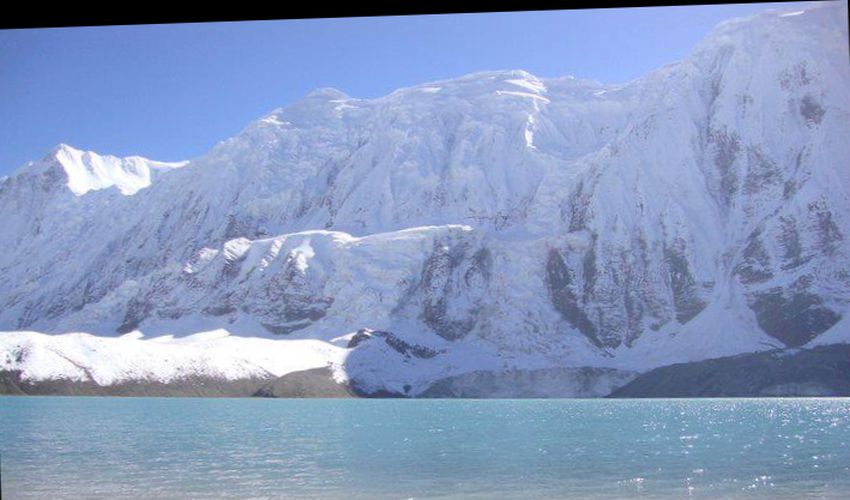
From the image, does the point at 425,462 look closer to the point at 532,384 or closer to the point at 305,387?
the point at 305,387

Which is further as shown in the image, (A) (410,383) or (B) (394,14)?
(A) (410,383)

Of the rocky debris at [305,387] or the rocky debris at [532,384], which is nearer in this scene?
the rocky debris at [305,387]

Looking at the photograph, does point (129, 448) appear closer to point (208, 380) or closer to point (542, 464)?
point (542, 464)

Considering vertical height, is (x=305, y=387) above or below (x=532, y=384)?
above

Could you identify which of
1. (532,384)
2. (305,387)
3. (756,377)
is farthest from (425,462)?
(532,384)

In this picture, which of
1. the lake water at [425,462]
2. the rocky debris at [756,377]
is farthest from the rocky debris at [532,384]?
the lake water at [425,462]

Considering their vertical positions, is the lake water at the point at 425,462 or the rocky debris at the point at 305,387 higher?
the rocky debris at the point at 305,387

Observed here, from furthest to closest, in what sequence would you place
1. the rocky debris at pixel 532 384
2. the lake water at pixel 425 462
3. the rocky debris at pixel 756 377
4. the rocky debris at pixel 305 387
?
the rocky debris at pixel 532 384, the rocky debris at pixel 756 377, the rocky debris at pixel 305 387, the lake water at pixel 425 462

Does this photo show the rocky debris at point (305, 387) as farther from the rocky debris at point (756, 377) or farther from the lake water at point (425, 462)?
the lake water at point (425, 462)

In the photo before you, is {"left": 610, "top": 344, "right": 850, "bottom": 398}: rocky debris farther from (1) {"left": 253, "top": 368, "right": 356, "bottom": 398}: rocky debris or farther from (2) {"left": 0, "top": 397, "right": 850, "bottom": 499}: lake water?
(2) {"left": 0, "top": 397, "right": 850, "bottom": 499}: lake water

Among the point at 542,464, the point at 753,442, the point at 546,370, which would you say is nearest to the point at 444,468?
the point at 542,464

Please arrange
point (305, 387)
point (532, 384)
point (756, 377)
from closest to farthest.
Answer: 1. point (305, 387)
2. point (756, 377)
3. point (532, 384)
